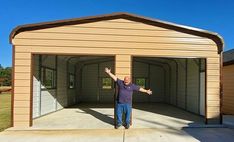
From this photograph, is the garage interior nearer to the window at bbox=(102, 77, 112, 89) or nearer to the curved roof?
the window at bbox=(102, 77, 112, 89)

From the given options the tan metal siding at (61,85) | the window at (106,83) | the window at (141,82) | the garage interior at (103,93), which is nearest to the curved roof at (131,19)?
the garage interior at (103,93)

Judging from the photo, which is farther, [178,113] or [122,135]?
[178,113]

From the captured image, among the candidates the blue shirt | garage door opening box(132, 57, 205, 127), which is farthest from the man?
garage door opening box(132, 57, 205, 127)

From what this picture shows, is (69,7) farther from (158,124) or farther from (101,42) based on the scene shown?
(158,124)

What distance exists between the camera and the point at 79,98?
59.1ft

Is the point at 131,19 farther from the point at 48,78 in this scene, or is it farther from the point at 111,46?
the point at 48,78

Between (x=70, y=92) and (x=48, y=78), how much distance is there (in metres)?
4.14

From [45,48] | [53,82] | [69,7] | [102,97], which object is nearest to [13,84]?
[45,48]

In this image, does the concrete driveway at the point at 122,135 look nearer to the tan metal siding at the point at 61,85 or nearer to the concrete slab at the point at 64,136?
the concrete slab at the point at 64,136

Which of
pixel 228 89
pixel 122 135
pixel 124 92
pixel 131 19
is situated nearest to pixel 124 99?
pixel 124 92

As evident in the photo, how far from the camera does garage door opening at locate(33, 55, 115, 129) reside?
9.29m

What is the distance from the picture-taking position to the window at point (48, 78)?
34.5 ft

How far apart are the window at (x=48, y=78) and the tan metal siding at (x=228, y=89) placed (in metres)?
7.60

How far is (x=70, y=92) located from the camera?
1530 cm
